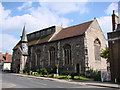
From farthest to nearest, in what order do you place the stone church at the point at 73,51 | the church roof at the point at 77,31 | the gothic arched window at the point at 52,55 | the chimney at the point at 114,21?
1. the gothic arched window at the point at 52,55
2. the church roof at the point at 77,31
3. the stone church at the point at 73,51
4. the chimney at the point at 114,21

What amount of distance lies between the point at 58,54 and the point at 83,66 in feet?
27.3

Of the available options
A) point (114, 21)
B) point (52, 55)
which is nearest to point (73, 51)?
point (52, 55)

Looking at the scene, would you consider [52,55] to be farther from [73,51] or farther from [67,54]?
[73,51]

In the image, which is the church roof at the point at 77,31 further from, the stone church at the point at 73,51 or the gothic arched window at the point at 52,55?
the gothic arched window at the point at 52,55

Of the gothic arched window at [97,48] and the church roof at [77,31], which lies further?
the gothic arched window at [97,48]

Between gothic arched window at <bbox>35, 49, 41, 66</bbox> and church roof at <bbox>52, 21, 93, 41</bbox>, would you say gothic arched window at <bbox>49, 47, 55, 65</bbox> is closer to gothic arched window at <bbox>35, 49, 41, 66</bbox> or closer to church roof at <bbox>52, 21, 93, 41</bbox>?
church roof at <bbox>52, 21, 93, 41</bbox>

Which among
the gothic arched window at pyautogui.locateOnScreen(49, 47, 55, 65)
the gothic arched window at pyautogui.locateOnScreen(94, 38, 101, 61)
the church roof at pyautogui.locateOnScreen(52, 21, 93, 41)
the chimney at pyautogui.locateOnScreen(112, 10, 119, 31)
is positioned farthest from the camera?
the gothic arched window at pyautogui.locateOnScreen(49, 47, 55, 65)

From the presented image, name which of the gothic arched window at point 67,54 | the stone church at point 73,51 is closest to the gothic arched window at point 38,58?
the stone church at point 73,51

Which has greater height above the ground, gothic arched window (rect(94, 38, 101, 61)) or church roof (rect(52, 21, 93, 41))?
church roof (rect(52, 21, 93, 41))

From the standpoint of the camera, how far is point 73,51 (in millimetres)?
31906

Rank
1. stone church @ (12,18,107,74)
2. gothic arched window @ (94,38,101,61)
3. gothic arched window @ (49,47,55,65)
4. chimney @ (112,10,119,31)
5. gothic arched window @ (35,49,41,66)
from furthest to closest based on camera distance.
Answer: gothic arched window @ (35,49,41,66) → gothic arched window @ (49,47,55,65) → gothic arched window @ (94,38,101,61) → stone church @ (12,18,107,74) → chimney @ (112,10,119,31)

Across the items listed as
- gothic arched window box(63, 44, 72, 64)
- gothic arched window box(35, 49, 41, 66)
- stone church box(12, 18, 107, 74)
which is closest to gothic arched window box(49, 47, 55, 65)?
stone church box(12, 18, 107, 74)

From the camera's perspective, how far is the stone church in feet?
98.0

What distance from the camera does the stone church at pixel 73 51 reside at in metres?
29.9
